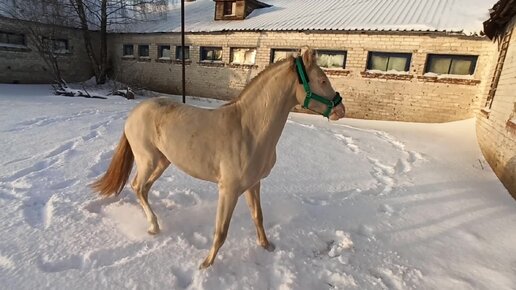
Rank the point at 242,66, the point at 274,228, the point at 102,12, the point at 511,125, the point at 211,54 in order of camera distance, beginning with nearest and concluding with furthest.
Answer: the point at 274,228 < the point at 511,125 < the point at 242,66 < the point at 211,54 < the point at 102,12

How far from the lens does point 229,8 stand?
1678 cm

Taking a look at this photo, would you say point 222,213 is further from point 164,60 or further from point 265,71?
point 164,60

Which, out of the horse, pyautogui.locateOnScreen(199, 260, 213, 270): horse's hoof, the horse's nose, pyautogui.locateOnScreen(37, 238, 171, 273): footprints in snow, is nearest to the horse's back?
the horse

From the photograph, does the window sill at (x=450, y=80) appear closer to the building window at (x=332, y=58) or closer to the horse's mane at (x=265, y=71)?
the building window at (x=332, y=58)

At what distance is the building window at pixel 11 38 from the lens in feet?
50.8

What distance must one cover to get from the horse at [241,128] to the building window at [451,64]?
11.3m

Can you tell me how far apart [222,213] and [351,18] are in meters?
13.8

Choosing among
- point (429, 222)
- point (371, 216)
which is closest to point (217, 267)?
point (371, 216)

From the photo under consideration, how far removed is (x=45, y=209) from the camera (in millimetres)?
2998

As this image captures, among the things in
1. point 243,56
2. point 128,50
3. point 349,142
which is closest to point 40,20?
point 128,50

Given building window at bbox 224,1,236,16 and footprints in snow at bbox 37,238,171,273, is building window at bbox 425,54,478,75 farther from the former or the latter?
footprints in snow at bbox 37,238,171,273

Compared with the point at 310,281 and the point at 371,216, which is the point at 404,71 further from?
the point at 310,281

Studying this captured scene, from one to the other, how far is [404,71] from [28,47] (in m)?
20.5

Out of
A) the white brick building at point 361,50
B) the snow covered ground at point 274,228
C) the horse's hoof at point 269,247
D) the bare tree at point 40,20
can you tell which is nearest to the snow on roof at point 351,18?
the white brick building at point 361,50
